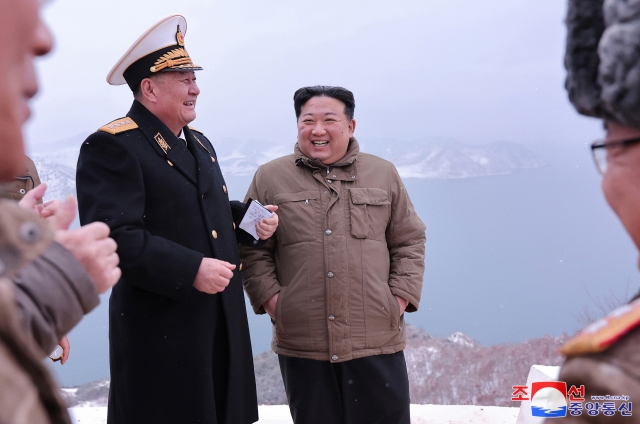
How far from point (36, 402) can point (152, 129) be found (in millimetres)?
1828

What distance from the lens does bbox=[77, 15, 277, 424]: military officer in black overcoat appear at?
228cm

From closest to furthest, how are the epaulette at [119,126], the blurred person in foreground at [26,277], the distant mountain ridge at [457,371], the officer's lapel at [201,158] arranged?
the blurred person in foreground at [26,277] < the epaulette at [119,126] < the officer's lapel at [201,158] < the distant mountain ridge at [457,371]

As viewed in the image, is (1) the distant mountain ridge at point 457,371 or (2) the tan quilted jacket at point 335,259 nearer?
(2) the tan quilted jacket at point 335,259

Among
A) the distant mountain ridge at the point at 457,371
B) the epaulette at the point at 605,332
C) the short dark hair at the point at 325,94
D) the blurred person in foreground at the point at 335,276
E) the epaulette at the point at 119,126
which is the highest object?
the short dark hair at the point at 325,94

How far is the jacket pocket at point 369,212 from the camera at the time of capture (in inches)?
109

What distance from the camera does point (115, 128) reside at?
2.39m

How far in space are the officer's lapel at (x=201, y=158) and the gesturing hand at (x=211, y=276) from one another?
336 mm

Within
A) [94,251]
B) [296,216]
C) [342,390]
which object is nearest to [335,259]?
[296,216]

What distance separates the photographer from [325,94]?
298 cm

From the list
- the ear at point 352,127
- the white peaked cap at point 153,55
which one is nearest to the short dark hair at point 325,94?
the ear at point 352,127

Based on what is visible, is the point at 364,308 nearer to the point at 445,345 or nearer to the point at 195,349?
the point at 195,349

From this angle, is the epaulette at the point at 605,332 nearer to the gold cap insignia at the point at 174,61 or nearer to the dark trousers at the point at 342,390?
the dark trousers at the point at 342,390

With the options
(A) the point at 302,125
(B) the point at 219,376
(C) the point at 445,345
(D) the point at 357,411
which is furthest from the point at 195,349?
(C) the point at 445,345

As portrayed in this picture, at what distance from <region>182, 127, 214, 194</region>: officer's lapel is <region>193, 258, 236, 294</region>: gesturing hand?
0.34 meters
